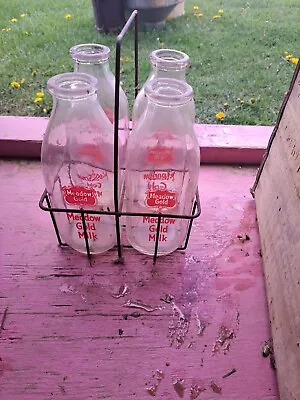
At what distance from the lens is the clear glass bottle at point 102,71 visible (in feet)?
1.65

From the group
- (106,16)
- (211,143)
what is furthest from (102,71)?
(106,16)

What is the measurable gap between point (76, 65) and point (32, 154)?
0.76 feet

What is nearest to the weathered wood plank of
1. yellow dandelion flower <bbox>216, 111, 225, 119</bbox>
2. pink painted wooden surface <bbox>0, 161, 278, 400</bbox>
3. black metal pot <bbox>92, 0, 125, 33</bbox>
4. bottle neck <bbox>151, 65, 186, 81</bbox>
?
pink painted wooden surface <bbox>0, 161, 278, 400</bbox>

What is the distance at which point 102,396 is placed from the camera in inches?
16.1

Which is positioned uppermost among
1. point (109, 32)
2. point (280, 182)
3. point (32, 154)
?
point (280, 182)

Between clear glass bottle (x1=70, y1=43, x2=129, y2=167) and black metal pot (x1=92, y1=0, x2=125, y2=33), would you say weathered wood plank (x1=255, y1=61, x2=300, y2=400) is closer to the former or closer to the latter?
clear glass bottle (x1=70, y1=43, x2=129, y2=167)

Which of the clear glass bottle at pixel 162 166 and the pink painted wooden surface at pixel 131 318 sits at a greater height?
the clear glass bottle at pixel 162 166

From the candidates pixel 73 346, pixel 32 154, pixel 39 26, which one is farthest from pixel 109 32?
pixel 73 346

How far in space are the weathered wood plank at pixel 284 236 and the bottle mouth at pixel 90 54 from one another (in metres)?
0.23

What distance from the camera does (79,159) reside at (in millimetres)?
496

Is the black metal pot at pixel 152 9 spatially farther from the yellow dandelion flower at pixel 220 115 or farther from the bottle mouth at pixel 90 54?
the bottle mouth at pixel 90 54

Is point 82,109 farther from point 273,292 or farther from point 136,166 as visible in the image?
point 273,292

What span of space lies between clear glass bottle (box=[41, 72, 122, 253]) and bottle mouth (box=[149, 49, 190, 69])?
98 millimetres

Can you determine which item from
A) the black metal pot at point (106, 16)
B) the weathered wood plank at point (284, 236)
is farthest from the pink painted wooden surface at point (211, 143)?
the black metal pot at point (106, 16)
